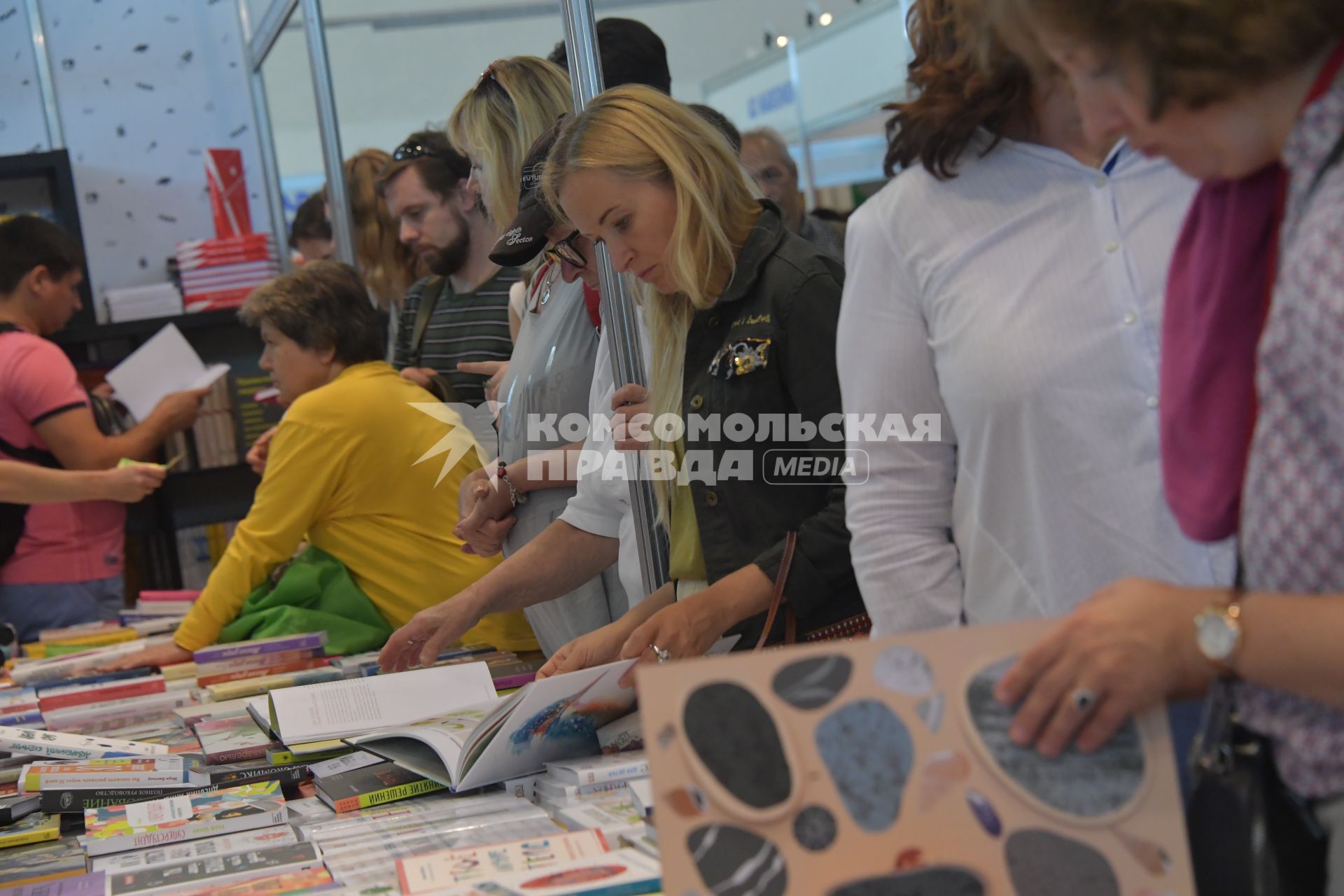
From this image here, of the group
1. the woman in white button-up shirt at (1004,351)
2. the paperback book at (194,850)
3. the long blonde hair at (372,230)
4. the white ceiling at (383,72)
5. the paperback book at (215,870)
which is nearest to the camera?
the woman in white button-up shirt at (1004,351)

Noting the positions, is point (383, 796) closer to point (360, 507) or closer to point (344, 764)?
point (344, 764)

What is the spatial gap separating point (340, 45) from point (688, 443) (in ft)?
22.4

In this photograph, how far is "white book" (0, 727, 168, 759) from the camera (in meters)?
2.03

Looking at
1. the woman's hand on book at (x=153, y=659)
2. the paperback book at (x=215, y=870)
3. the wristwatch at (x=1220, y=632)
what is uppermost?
the wristwatch at (x=1220, y=632)

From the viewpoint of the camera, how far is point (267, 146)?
5477mm

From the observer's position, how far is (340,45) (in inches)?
307

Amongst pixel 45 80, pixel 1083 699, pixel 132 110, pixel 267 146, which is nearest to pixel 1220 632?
pixel 1083 699

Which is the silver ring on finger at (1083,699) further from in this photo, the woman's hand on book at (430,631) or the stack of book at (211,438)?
the stack of book at (211,438)

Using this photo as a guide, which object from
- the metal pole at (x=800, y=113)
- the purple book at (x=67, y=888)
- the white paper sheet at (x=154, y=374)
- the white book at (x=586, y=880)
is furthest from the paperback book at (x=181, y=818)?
the metal pole at (x=800, y=113)

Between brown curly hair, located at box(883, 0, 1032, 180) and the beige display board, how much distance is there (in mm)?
495

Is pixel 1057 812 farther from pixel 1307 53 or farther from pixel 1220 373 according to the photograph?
pixel 1307 53

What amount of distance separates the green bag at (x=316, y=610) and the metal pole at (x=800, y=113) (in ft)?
16.0

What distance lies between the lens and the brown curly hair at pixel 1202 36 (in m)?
0.75

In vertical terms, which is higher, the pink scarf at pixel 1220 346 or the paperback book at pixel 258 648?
the pink scarf at pixel 1220 346
